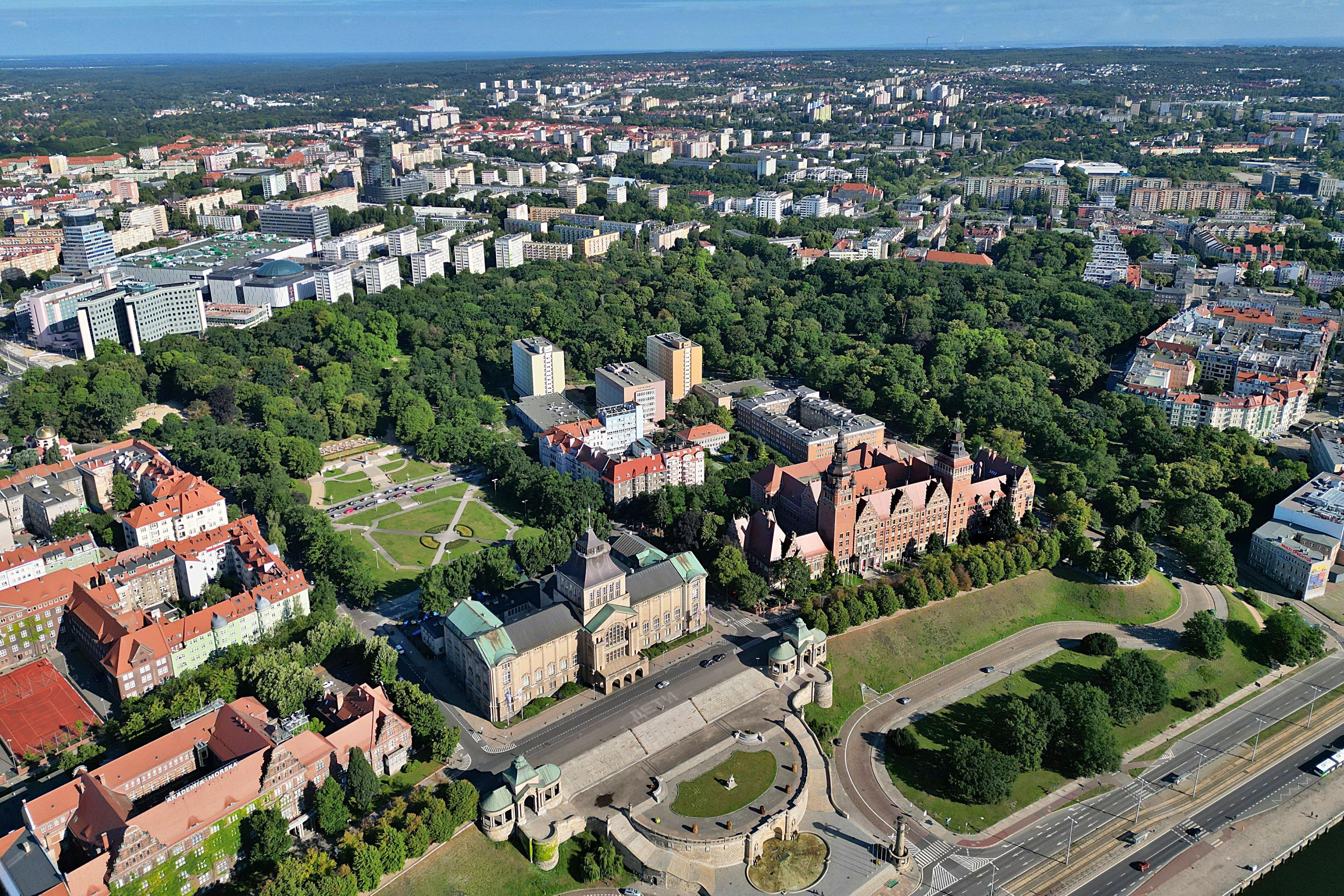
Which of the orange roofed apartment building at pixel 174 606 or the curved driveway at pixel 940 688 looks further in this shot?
the orange roofed apartment building at pixel 174 606

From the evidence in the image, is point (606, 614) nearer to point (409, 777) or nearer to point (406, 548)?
point (409, 777)

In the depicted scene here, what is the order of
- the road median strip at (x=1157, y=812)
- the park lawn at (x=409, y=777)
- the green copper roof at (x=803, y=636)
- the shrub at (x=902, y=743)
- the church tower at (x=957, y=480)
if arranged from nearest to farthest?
the road median strip at (x=1157, y=812)
the park lawn at (x=409, y=777)
the shrub at (x=902, y=743)
the green copper roof at (x=803, y=636)
the church tower at (x=957, y=480)

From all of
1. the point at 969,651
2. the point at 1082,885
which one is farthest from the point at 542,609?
the point at 1082,885

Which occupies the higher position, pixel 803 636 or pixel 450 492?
pixel 803 636

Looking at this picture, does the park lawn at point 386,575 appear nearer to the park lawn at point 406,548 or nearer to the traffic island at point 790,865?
the park lawn at point 406,548

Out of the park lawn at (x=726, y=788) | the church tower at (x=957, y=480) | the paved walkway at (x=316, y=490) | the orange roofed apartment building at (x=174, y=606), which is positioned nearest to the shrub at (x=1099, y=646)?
the church tower at (x=957, y=480)

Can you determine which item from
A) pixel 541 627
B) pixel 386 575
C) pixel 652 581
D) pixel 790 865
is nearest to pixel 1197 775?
pixel 790 865

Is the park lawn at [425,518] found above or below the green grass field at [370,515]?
below
